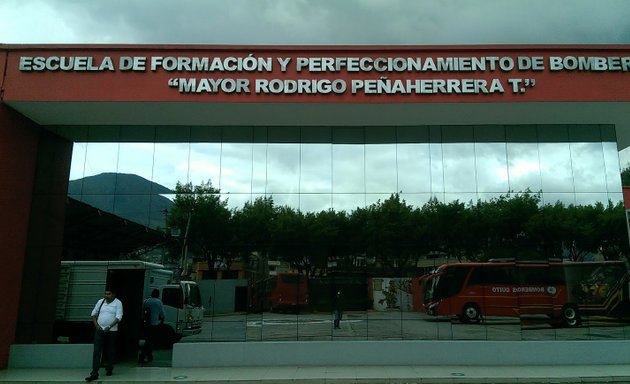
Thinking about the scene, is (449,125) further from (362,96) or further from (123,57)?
(123,57)

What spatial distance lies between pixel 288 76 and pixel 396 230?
189 inches

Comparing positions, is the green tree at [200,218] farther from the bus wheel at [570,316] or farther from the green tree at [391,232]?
the bus wheel at [570,316]

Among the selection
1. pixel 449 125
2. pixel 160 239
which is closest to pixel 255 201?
pixel 160 239

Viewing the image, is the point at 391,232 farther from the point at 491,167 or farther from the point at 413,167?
the point at 491,167

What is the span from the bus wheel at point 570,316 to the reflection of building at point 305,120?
2.75 metres

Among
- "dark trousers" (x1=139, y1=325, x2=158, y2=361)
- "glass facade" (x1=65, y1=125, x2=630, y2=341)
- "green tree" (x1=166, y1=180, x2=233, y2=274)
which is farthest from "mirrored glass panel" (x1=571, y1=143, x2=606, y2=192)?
"dark trousers" (x1=139, y1=325, x2=158, y2=361)

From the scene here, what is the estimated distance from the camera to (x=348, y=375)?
33.9 ft

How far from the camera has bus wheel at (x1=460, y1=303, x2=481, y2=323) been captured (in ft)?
38.9

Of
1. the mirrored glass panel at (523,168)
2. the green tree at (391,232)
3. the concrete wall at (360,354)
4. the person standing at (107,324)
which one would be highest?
the mirrored glass panel at (523,168)

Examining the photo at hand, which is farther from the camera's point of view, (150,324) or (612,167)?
(612,167)

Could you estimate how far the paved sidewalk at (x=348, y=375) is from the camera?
9898 millimetres

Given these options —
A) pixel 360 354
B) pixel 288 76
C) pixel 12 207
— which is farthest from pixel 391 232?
pixel 12 207

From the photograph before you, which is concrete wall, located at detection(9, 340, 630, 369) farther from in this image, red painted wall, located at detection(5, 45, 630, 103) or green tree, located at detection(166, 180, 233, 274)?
red painted wall, located at detection(5, 45, 630, 103)

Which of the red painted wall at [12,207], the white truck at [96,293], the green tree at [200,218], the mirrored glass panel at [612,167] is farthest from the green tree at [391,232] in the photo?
the red painted wall at [12,207]
